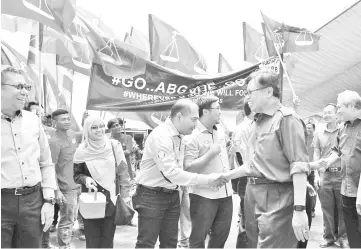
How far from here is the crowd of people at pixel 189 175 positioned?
8.80 feet

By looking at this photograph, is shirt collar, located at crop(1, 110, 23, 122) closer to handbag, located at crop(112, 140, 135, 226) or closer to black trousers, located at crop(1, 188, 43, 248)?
black trousers, located at crop(1, 188, 43, 248)

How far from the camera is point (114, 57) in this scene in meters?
6.77

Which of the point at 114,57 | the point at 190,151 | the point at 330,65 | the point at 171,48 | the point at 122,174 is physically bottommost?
the point at 122,174

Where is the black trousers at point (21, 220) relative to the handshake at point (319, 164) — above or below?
below

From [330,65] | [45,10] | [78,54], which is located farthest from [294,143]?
[330,65]

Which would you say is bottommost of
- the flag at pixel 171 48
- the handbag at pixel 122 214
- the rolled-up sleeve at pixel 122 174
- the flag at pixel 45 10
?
the handbag at pixel 122 214

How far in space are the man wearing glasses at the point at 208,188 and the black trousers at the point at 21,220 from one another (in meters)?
1.60

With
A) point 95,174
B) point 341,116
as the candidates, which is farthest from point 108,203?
point 341,116

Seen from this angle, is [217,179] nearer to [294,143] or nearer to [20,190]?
[294,143]

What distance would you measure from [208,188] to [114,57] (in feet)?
11.5

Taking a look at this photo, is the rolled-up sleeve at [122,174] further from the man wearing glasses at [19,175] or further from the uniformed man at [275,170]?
the uniformed man at [275,170]

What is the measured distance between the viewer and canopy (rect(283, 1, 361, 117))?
12531 millimetres

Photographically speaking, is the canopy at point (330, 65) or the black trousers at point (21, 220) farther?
the canopy at point (330, 65)

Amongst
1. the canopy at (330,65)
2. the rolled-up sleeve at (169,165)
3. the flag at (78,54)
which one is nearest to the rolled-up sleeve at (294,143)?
the rolled-up sleeve at (169,165)
